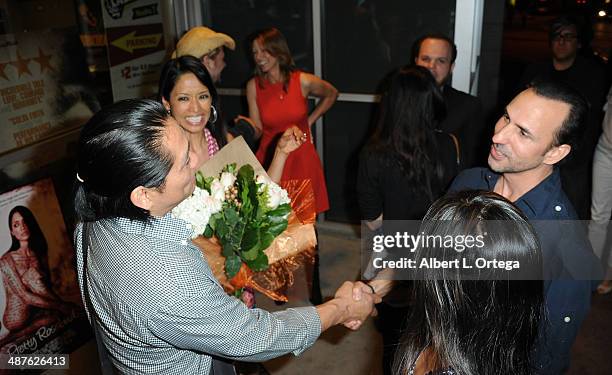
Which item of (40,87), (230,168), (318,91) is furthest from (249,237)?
(318,91)

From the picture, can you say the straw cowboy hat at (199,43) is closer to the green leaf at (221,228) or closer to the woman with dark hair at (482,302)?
the green leaf at (221,228)

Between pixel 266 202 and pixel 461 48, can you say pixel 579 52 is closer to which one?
pixel 461 48

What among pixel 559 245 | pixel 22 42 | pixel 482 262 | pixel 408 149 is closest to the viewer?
pixel 482 262

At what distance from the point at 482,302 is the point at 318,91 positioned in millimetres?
2574

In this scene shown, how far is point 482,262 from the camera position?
3.93ft

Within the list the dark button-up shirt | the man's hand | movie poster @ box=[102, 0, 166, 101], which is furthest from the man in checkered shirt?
movie poster @ box=[102, 0, 166, 101]

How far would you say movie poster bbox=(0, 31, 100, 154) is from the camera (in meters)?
2.67

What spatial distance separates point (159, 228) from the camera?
1386 mm

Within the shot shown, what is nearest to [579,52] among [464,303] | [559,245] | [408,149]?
[408,149]

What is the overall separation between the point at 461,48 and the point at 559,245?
86.2 inches

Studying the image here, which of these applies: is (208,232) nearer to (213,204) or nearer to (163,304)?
(213,204)

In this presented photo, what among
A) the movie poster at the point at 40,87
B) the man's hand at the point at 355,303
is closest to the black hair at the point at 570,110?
the man's hand at the point at 355,303

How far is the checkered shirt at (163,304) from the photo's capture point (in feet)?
4.31

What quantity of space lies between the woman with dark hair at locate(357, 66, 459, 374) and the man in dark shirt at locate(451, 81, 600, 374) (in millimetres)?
418
